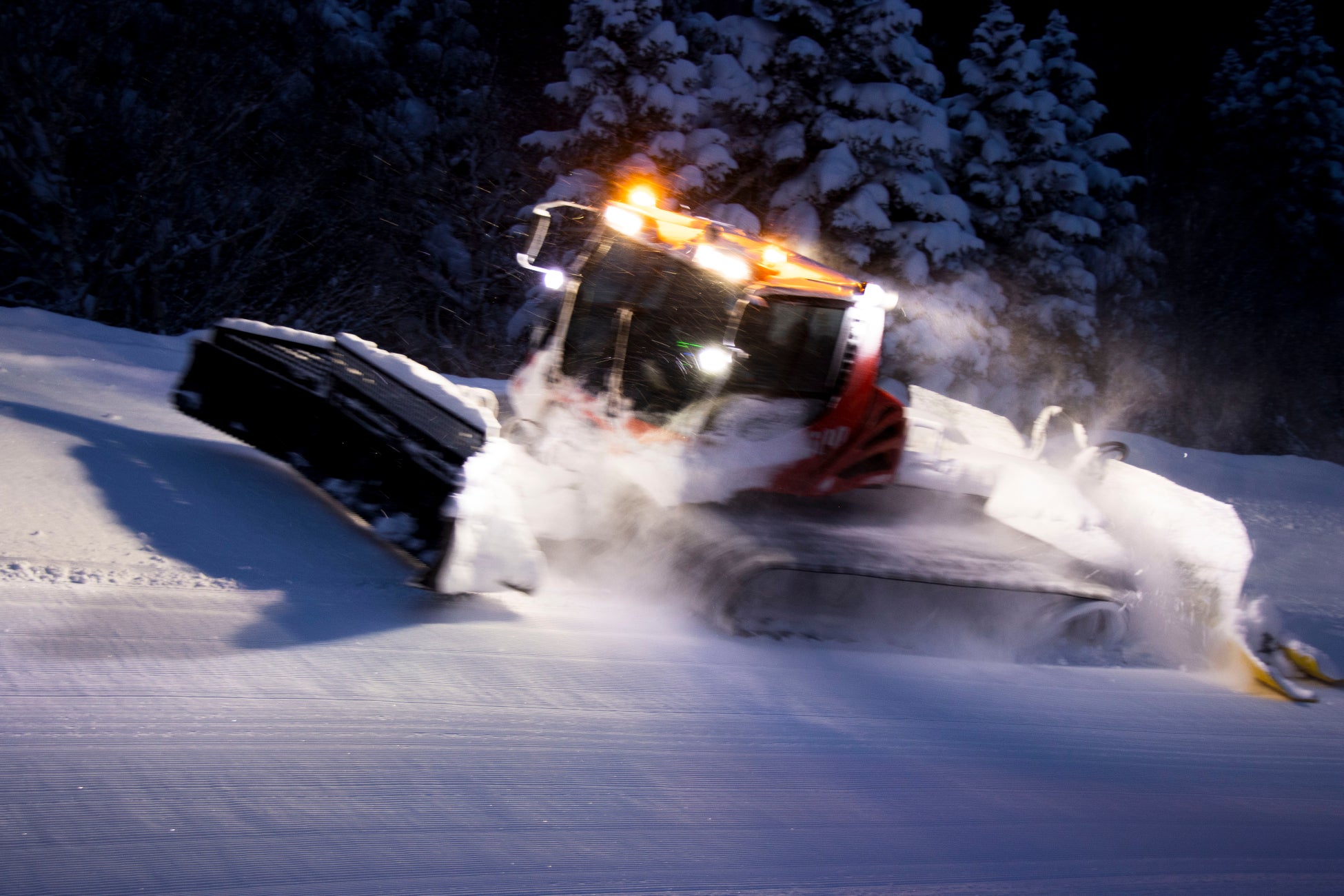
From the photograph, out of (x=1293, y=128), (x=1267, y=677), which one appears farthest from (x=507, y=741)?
(x=1293, y=128)

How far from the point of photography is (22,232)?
1800 cm

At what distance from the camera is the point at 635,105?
17828mm

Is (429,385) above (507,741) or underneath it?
above

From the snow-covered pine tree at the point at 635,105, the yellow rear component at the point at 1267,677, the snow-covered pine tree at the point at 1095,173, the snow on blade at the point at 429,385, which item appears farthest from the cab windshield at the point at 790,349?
the snow-covered pine tree at the point at 1095,173

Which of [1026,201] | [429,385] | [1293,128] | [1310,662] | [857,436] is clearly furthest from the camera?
[1293,128]

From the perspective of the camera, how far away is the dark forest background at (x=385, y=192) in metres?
16.1

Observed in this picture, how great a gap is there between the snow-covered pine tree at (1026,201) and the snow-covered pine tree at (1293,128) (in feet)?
60.1

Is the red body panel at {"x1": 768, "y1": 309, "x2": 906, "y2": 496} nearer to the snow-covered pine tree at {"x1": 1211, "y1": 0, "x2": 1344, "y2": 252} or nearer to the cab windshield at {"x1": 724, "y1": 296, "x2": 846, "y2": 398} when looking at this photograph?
the cab windshield at {"x1": 724, "y1": 296, "x2": 846, "y2": 398}

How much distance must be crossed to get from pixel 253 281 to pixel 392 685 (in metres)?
17.7

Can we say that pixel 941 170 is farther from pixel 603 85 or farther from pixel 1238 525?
pixel 1238 525

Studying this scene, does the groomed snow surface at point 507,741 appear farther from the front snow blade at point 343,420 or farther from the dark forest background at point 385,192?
the dark forest background at point 385,192

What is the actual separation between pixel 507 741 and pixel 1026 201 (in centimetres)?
2206

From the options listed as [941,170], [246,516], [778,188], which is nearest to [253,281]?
[778,188]

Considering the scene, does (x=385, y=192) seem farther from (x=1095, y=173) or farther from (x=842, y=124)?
(x=1095, y=173)
